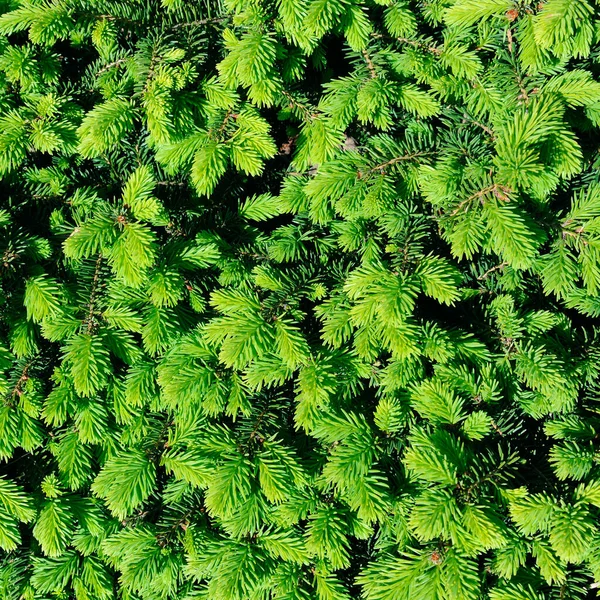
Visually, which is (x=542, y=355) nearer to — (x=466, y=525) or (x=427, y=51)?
(x=466, y=525)

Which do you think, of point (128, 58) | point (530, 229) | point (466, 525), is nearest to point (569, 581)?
point (466, 525)

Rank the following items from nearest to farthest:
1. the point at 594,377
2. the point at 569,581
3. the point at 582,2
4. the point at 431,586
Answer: the point at 582,2, the point at 431,586, the point at 569,581, the point at 594,377

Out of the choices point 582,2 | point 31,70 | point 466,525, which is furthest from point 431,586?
point 31,70

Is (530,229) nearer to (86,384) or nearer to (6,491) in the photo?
(86,384)

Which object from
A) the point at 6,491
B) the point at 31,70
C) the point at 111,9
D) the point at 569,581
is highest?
the point at 111,9

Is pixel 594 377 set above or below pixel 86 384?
above

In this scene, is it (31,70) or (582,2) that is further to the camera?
(31,70)

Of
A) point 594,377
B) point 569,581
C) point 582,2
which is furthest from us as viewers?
point 594,377
